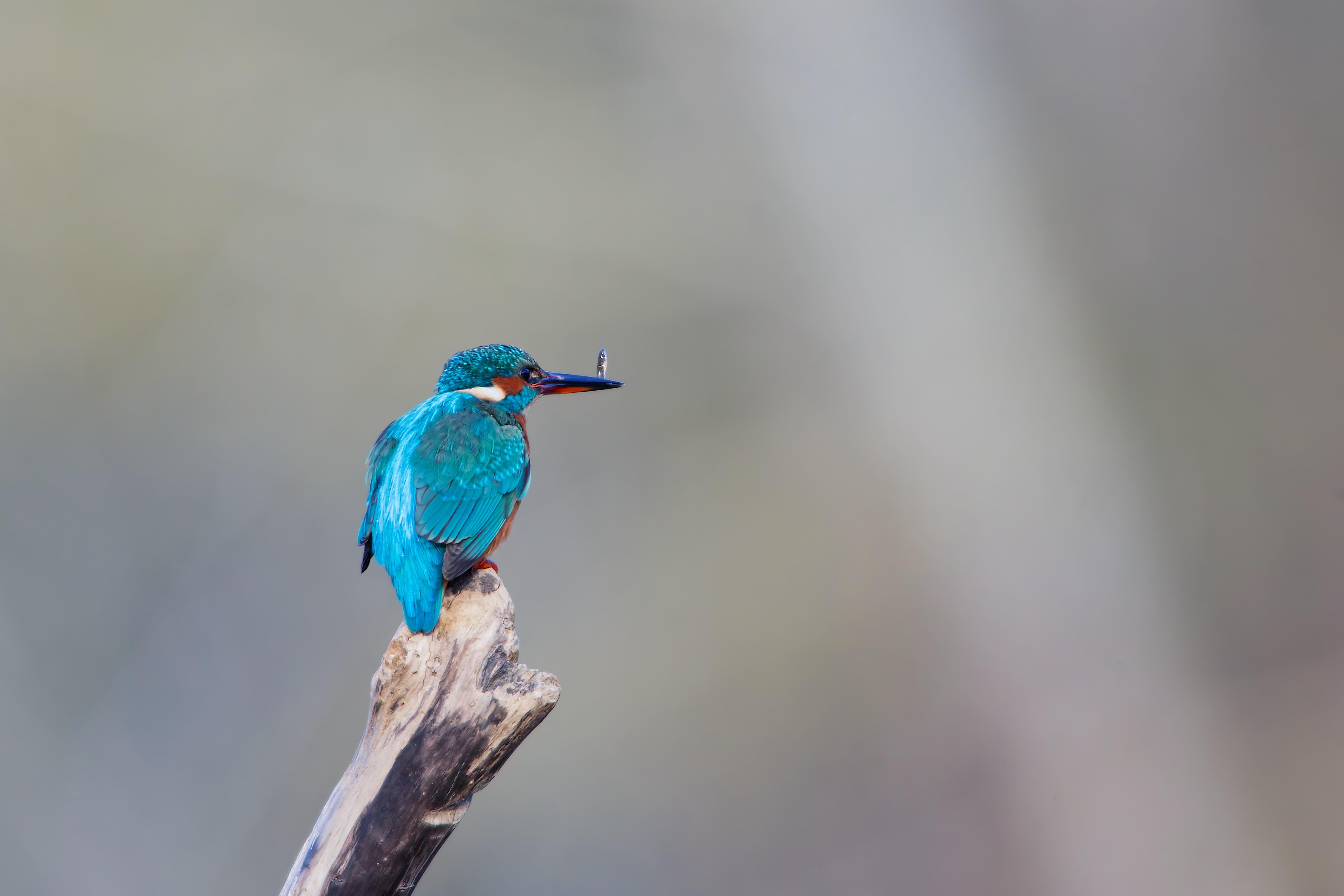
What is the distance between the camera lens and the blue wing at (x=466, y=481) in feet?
4.14

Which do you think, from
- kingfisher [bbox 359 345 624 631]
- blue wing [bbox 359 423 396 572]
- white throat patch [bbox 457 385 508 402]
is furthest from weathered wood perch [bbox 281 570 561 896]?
white throat patch [bbox 457 385 508 402]

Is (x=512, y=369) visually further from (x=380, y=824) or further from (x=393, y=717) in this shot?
(x=380, y=824)

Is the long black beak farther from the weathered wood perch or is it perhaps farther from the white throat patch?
the weathered wood perch

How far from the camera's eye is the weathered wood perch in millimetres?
1096

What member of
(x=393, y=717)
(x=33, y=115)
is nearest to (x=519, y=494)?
(x=393, y=717)

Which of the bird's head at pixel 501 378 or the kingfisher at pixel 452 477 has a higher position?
the bird's head at pixel 501 378

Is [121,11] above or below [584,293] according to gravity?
above

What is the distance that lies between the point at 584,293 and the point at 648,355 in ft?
0.88

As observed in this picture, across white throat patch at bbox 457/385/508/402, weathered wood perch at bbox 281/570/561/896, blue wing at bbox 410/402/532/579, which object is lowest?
weathered wood perch at bbox 281/570/561/896

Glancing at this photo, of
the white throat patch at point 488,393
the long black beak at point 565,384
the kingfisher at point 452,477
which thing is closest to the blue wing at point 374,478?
the kingfisher at point 452,477

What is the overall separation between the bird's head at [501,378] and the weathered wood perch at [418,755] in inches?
18.7

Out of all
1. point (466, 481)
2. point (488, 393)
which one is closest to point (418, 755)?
point (466, 481)

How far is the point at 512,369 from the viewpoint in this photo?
1523 mm

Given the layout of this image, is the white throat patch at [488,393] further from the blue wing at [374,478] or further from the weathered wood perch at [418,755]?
the weathered wood perch at [418,755]
